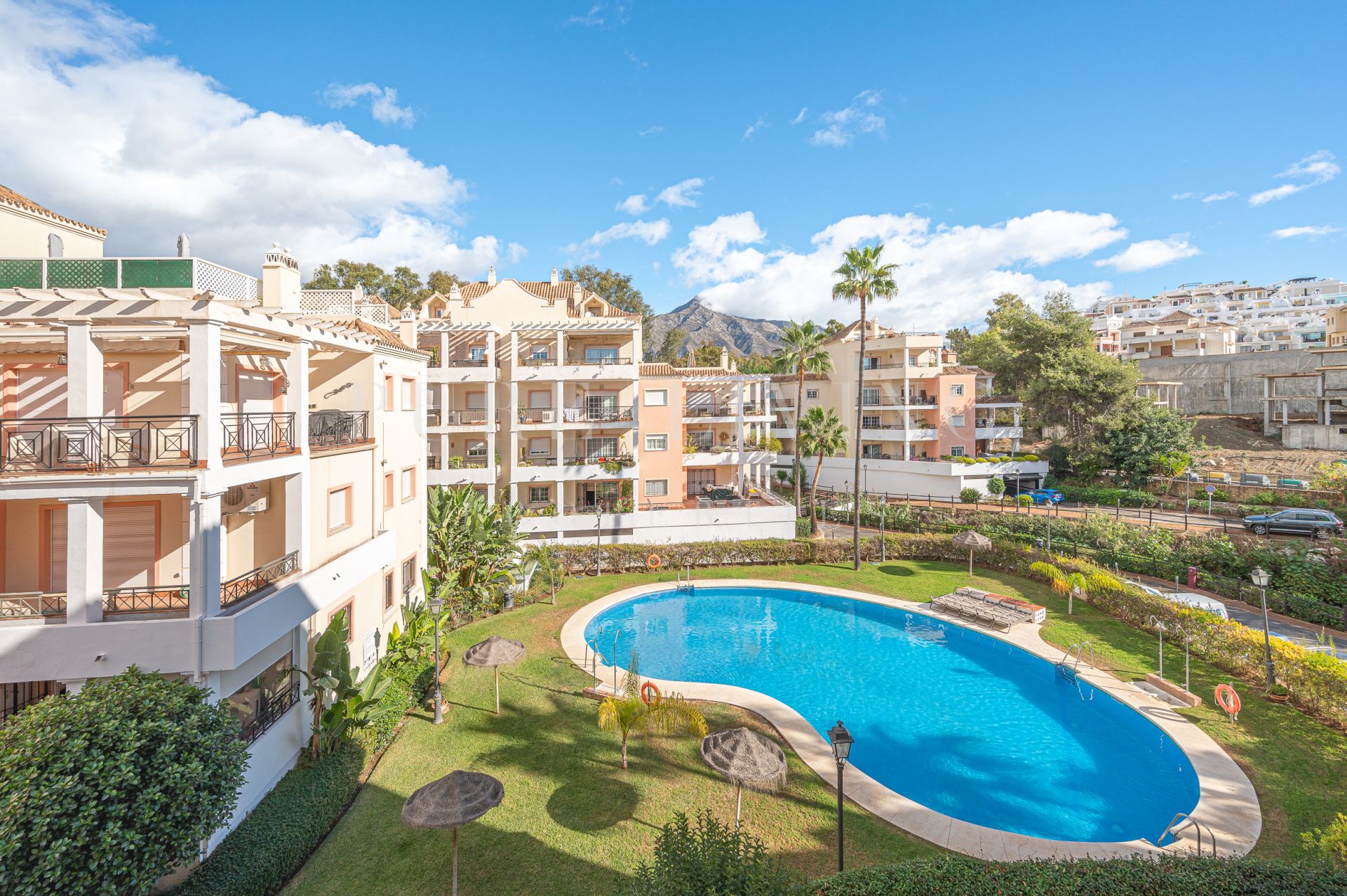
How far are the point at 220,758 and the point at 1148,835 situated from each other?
55.4 ft

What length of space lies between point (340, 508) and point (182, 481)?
5886 mm

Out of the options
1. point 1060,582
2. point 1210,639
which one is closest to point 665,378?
point 1060,582

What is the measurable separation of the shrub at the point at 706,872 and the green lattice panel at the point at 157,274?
15045 millimetres

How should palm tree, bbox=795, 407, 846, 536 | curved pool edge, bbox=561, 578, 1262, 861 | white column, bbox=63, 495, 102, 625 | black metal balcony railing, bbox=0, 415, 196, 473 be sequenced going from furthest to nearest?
palm tree, bbox=795, 407, 846, 536 → curved pool edge, bbox=561, 578, 1262, 861 → black metal balcony railing, bbox=0, 415, 196, 473 → white column, bbox=63, 495, 102, 625

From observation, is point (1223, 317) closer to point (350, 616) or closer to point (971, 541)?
point (971, 541)

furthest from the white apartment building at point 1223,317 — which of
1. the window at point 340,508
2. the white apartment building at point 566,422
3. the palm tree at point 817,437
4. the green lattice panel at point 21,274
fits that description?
the green lattice panel at point 21,274

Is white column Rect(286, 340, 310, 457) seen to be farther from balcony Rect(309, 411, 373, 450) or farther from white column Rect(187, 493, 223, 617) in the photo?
white column Rect(187, 493, 223, 617)

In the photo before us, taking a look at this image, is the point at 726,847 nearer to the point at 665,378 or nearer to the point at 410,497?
the point at 410,497

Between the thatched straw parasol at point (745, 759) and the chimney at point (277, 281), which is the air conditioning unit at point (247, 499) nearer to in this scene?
the chimney at point (277, 281)

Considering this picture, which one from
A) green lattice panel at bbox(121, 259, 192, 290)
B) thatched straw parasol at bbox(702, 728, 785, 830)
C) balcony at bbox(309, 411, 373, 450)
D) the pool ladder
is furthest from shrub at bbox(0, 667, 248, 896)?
the pool ladder

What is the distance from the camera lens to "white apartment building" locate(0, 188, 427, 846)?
8.93m

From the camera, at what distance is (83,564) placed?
884 centimetres

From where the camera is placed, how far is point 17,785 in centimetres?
649

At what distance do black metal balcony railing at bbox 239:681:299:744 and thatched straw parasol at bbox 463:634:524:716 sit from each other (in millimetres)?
3764
